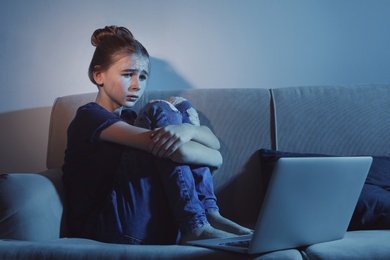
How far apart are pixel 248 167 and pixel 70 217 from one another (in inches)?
25.0

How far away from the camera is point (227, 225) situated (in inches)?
49.0

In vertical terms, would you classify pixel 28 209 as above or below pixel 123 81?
below

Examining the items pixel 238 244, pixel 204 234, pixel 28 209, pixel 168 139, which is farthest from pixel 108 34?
pixel 238 244

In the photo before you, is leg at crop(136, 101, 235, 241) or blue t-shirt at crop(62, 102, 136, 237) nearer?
leg at crop(136, 101, 235, 241)

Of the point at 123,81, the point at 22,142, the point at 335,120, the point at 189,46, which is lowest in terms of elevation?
the point at 22,142

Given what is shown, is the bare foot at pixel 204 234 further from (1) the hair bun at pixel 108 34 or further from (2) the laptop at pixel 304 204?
(1) the hair bun at pixel 108 34

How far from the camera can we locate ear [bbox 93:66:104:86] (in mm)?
1594

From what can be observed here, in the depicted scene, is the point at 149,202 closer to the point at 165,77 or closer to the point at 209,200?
the point at 209,200

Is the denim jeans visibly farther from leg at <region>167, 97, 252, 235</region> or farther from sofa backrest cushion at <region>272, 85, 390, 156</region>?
sofa backrest cushion at <region>272, 85, 390, 156</region>

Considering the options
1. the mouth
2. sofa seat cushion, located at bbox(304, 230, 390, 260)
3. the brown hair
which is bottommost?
sofa seat cushion, located at bbox(304, 230, 390, 260)

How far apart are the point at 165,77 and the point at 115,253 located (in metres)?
1.24

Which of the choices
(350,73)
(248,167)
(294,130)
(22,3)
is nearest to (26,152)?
(22,3)

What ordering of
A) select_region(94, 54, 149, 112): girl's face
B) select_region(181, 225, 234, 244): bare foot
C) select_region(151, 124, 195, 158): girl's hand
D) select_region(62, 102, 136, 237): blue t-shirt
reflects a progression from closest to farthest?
select_region(181, 225, 234, 244): bare foot, select_region(151, 124, 195, 158): girl's hand, select_region(62, 102, 136, 237): blue t-shirt, select_region(94, 54, 149, 112): girl's face

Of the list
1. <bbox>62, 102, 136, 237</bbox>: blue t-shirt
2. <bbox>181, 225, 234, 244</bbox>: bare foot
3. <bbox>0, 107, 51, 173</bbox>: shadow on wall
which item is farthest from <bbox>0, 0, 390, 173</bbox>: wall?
<bbox>181, 225, 234, 244</bbox>: bare foot
